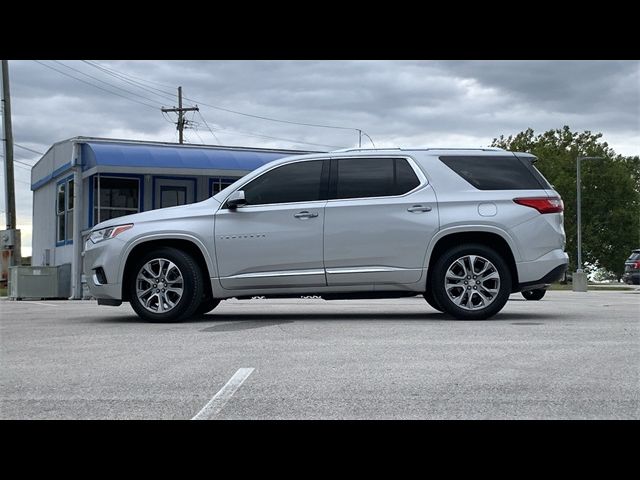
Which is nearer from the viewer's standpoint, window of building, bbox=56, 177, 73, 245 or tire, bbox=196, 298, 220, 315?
tire, bbox=196, 298, 220, 315

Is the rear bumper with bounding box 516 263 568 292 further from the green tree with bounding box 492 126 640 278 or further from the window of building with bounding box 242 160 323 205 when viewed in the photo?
the green tree with bounding box 492 126 640 278

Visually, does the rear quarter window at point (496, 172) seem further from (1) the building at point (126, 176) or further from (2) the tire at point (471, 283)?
(1) the building at point (126, 176)

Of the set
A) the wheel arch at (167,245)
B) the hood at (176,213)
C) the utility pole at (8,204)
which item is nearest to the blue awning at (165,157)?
the utility pole at (8,204)

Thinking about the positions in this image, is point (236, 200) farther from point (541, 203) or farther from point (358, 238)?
point (541, 203)

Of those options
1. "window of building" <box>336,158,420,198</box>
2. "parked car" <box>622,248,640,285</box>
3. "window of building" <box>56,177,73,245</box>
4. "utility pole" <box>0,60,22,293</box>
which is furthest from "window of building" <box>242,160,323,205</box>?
"parked car" <box>622,248,640,285</box>

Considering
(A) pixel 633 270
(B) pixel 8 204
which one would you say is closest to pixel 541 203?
(B) pixel 8 204

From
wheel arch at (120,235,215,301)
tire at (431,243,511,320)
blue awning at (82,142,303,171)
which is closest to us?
tire at (431,243,511,320)

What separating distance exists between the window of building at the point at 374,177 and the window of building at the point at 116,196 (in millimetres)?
14556

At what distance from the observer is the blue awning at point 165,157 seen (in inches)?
859

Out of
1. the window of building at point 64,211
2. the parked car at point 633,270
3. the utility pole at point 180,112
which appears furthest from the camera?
the utility pole at point 180,112

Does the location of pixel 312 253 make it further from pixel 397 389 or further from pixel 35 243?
pixel 35 243

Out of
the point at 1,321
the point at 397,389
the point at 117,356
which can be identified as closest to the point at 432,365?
the point at 397,389

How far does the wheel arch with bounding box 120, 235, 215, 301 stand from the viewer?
9.72 metres

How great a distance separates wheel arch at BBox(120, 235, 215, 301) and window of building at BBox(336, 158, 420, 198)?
171 centimetres
